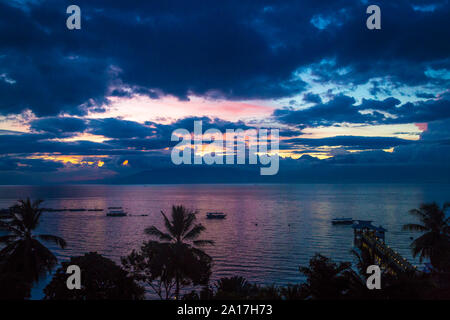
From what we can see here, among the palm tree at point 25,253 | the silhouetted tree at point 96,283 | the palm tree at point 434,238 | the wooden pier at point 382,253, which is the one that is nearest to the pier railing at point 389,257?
the wooden pier at point 382,253

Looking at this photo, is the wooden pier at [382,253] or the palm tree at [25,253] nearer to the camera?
the palm tree at [25,253]

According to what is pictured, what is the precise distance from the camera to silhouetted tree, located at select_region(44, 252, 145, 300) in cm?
2039

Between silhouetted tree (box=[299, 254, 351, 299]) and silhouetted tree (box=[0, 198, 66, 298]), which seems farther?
silhouetted tree (box=[0, 198, 66, 298])

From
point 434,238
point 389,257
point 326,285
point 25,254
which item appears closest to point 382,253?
point 389,257

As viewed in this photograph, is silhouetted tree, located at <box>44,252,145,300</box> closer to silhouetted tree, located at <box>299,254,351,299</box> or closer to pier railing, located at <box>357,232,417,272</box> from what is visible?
silhouetted tree, located at <box>299,254,351,299</box>

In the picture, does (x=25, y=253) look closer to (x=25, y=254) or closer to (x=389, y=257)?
(x=25, y=254)

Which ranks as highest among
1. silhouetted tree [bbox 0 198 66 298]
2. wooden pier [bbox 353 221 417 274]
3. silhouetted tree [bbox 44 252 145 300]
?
silhouetted tree [bbox 0 198 66 298]

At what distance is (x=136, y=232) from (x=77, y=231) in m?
15.9

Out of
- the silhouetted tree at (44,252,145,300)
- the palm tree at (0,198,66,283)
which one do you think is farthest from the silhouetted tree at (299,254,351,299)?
the palm tree at (0,198,66,283)

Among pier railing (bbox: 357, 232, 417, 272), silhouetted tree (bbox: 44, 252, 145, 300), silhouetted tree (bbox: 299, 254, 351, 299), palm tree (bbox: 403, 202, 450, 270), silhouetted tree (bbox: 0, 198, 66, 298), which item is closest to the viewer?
silhouetted tree (bbox: 299, 254, 351, 299)

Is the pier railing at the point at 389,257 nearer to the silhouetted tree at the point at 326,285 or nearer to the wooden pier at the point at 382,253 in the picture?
the wooden pier at the point at 382,253

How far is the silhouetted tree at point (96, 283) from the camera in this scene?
66.9ft

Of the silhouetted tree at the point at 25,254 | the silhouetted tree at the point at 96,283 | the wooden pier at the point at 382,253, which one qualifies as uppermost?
the silhouetted tree at the point at 25,254
